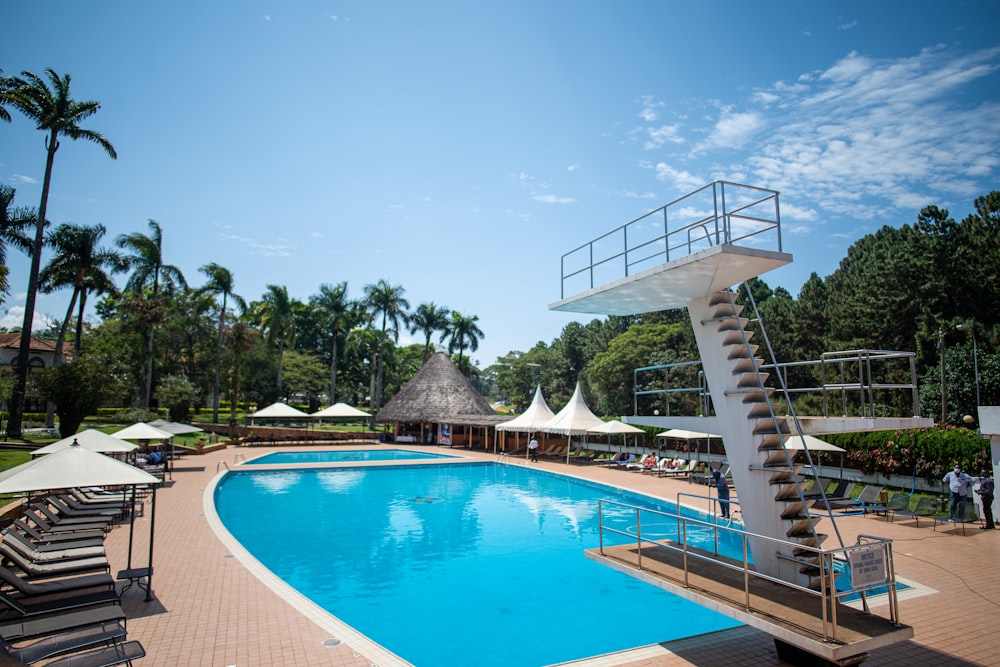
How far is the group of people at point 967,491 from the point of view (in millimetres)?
13570

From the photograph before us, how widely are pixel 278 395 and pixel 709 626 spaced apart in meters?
47.2

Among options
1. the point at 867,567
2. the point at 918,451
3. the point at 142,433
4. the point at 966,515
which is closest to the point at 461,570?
the point at 867,567

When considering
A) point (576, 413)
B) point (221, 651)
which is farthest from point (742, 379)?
point (576, 413)

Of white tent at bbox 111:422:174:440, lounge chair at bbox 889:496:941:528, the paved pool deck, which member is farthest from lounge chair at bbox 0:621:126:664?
lounge chair at bbox 889:496:941:528

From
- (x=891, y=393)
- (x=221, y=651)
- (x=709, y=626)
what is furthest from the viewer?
(x=891, y=393)

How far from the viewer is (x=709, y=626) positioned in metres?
9.23

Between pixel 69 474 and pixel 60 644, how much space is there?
241 centimetres

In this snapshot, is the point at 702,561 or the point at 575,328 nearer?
the point at 702,561

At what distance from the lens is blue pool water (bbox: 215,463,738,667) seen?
8859 millimetres

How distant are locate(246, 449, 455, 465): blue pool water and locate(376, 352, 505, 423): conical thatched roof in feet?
12.2

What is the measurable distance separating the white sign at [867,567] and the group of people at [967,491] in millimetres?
10286

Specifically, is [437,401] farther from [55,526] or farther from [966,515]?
[966,515]

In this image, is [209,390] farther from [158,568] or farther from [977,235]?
[977,235]

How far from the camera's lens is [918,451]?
1744cm
